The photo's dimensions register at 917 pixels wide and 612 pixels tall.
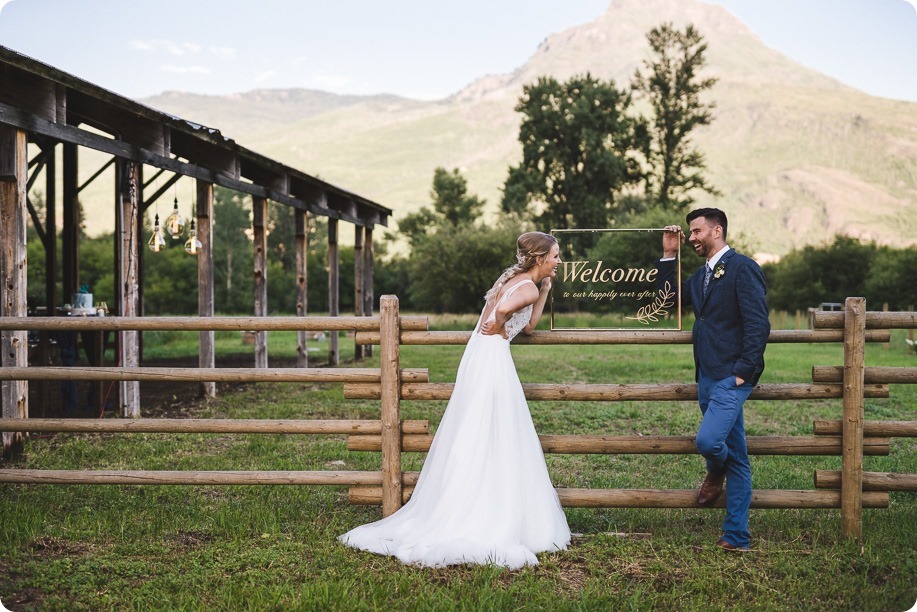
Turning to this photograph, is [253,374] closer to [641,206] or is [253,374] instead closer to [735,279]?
[735,279]

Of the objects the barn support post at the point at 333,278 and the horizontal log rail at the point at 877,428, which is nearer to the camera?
the horizontal log rail at the point at 877,428

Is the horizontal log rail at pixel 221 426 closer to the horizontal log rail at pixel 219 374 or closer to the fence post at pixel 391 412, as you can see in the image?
the fence post at pixel 391 412

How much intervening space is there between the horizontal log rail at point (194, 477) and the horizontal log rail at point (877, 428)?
3350 mm

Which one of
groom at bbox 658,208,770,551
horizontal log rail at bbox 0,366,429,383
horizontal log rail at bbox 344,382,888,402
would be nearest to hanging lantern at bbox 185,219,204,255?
horizontal log rail at bbox 0,366,429,383

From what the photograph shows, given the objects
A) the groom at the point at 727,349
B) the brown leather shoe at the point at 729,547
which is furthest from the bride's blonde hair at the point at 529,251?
the brown leather shoe at the point at 729,547

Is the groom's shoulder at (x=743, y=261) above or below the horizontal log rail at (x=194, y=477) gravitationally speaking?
above

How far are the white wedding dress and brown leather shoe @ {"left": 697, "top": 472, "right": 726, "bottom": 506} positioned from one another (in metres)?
1.03

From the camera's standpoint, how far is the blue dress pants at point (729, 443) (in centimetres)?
553

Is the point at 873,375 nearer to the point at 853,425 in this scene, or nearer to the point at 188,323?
the point at 853,425

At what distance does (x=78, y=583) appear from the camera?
517 cm

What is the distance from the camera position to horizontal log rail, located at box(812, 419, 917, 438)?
6.21m

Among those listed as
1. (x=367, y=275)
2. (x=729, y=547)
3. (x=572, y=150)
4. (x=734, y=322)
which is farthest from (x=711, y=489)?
(x=572, y=150)

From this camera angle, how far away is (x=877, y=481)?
6.27 metres

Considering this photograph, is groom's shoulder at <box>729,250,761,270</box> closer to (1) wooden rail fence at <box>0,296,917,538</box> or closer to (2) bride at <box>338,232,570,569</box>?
(1) wooden rail fence at <box>0,296,917,538</box>
